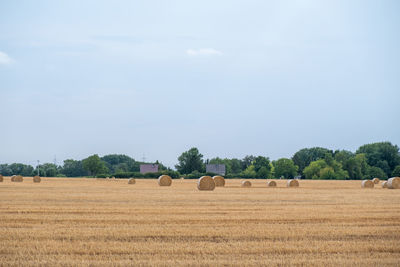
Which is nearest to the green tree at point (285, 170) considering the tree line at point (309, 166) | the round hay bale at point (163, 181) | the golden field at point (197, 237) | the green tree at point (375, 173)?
the tree line at point (309, 166)

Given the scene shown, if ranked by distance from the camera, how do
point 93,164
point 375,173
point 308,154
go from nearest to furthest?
point 375,173, point 93,164, point 308,154

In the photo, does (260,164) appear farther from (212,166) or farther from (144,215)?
(144,215)

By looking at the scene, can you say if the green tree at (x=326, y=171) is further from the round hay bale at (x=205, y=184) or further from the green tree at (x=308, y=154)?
the round hay bale at (x=205, y=184)

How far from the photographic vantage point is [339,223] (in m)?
14.8

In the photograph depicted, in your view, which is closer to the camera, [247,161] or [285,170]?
[285,170]

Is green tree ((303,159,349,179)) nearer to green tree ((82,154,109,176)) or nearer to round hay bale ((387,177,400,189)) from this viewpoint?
green tree ((82,154,109,176))

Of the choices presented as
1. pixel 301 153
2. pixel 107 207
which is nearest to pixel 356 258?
pixel 107 207

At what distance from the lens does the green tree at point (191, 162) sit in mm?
110125

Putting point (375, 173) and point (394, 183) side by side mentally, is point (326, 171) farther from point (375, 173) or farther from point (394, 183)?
point (394, 183)

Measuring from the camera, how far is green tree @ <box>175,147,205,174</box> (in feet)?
361

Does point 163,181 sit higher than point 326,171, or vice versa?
point 326,171

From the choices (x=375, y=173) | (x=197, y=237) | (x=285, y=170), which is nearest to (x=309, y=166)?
(x=285, y=170)

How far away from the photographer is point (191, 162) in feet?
362

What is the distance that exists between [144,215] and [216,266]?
7497 mm
